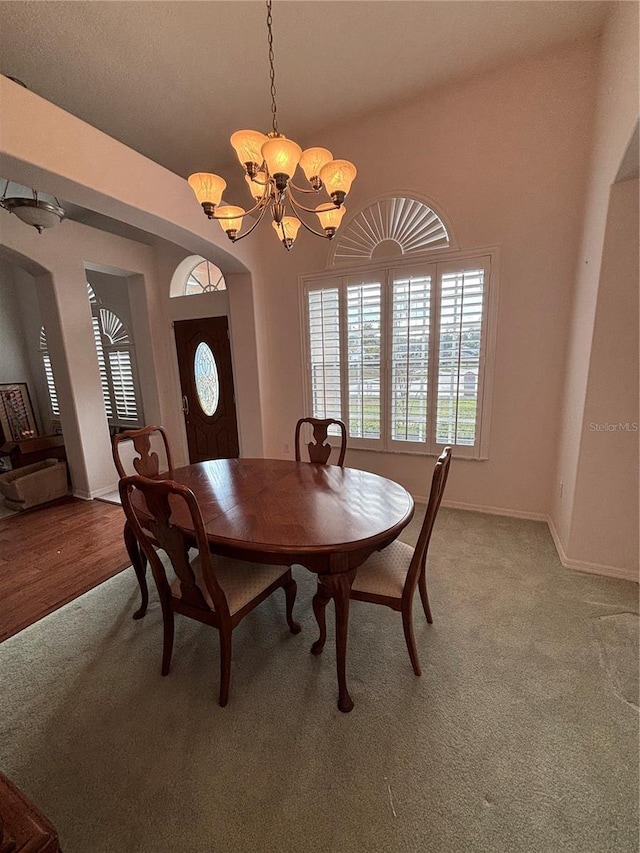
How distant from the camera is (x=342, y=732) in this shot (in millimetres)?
1419

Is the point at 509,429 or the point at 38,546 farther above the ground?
the point at 509,429

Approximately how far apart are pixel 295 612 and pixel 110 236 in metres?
4.40

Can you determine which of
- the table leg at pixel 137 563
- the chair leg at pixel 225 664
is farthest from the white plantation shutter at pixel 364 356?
the chair leg at pixel 225 664

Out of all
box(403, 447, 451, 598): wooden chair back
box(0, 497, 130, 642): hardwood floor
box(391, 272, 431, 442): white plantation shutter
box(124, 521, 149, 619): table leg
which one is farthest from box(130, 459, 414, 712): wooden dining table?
box(391, 272, 431, 442): white plantation shutter

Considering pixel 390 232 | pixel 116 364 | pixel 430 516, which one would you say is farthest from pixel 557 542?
pixel 116 364

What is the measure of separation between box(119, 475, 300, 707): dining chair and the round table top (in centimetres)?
11

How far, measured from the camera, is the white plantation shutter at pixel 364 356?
3.31 meters

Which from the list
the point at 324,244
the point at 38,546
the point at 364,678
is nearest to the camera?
the point at 364,678

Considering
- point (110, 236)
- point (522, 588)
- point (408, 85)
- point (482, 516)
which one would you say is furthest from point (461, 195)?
point (110, 236)

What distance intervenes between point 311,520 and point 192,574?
0.56 metres

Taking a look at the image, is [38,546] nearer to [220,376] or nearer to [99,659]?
[99,659]

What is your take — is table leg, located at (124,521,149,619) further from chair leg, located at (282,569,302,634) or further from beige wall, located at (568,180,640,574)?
beige wall, located at (568,180,640,574)

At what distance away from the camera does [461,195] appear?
2854 millimetres

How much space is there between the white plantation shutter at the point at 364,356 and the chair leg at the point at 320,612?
213 centimetres
